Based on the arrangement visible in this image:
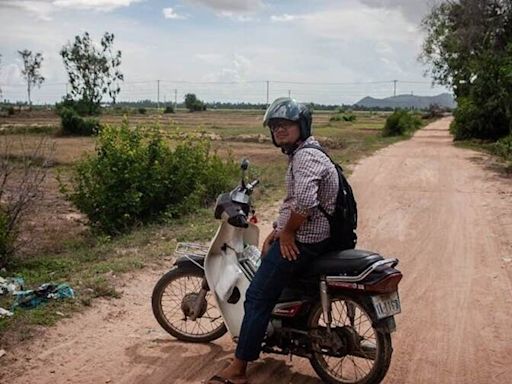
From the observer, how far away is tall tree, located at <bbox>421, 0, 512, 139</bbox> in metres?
22.2

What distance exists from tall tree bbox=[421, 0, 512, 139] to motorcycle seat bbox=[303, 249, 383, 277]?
14.8 m

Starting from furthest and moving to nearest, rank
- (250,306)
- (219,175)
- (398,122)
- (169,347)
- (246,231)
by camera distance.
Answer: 1. (398,122)
2. (219,175)
3. (169,347)
4. (246,231)
5. (250,306)

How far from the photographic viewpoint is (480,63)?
22.6m

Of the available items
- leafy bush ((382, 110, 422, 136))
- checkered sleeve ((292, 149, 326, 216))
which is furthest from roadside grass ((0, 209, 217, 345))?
leafy bush ((382, 110, 422, 136))

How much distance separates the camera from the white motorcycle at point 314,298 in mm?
3754

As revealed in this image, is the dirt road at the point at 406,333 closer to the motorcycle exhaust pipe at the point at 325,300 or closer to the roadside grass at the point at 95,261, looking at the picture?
the roadside grass at the point at 95,261

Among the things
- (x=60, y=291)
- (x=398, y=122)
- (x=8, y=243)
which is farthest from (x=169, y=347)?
(x=398, y=122)

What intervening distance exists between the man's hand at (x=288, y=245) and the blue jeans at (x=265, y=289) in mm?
34

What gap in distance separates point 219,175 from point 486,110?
60.3ft

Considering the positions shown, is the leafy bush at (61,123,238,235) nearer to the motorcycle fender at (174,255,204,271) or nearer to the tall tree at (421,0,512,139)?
the motorcycle fender at (174,255,204,271)

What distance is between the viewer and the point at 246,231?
4.41 meters

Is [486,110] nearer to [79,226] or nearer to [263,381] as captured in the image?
[79,226]

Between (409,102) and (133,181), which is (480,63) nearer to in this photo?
(133,181)

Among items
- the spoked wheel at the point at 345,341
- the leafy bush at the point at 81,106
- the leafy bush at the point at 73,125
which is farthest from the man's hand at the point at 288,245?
the leafy bush at the point at 81,106
